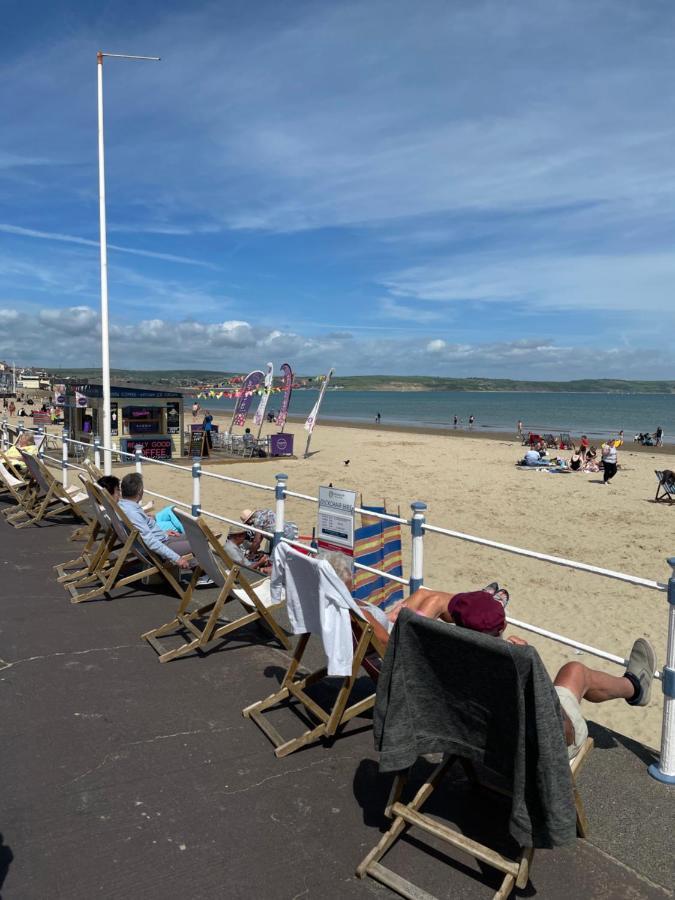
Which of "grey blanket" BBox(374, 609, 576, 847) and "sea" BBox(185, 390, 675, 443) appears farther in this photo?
"sea" BBox(185, 390, 675, 443)

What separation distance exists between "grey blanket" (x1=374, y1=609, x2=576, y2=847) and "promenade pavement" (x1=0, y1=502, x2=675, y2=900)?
0.37 meters

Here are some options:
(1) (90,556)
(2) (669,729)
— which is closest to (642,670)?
(2) (669,729)

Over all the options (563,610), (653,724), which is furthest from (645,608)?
(653,724)

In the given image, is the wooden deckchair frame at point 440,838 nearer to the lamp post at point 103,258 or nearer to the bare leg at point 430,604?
the bare leg at point 430,604

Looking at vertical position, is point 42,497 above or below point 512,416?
above

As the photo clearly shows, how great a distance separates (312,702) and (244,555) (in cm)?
351

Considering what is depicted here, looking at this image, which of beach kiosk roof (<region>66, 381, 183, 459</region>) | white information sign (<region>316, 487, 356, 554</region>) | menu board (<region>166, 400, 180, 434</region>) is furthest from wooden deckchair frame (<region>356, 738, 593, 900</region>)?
menu board (<region>166, 400, 180, 434</region>)

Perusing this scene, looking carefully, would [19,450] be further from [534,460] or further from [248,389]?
[534,460]

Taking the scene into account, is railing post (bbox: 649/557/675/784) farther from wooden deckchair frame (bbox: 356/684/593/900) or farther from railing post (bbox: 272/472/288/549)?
railing post (bbox: 272/472/288/549)

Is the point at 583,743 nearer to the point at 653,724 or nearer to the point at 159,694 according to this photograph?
the point at 159,694

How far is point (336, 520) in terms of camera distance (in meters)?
5.07

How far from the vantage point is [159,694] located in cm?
383

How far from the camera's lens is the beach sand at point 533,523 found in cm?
707

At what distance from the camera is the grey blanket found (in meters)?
2.24
